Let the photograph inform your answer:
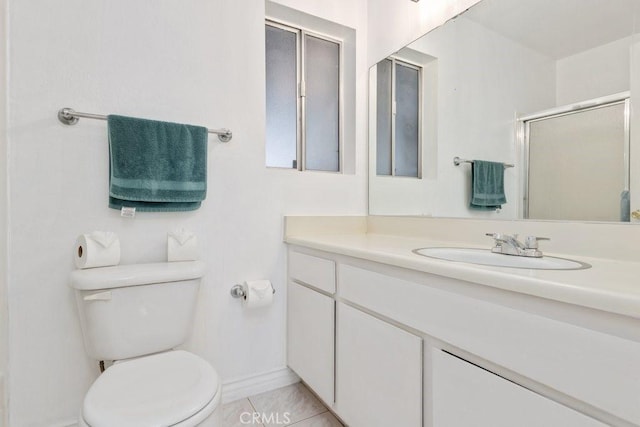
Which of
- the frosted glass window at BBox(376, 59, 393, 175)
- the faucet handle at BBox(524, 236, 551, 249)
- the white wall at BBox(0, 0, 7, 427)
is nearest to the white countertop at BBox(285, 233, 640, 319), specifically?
the faucet handle at BBox(524, 236, 551, 249)

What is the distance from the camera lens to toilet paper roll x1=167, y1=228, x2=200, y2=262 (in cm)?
137

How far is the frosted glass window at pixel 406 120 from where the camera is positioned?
5.75 ft

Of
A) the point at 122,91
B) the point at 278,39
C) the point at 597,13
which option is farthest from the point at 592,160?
the point at 122,91

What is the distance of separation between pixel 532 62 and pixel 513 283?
0.98 metres

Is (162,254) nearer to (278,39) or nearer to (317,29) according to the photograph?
(278,39)

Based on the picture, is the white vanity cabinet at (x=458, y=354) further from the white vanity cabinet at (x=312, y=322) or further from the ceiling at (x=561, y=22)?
the ceiling at (x=561, y=22)

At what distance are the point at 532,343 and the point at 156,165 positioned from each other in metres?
1.40

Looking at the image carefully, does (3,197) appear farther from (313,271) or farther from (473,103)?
(473,103)

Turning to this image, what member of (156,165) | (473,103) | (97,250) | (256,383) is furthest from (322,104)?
(256,383)

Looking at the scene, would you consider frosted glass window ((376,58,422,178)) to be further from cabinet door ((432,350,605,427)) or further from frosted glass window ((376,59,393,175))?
cabinet door ((432,350,605,427))

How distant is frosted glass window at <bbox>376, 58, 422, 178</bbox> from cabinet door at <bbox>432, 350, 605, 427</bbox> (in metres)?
1.14

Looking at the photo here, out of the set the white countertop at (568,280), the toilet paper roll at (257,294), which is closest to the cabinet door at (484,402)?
the white countertop at (568,280)

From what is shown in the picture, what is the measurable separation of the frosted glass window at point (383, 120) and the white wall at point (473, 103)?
8.5 inches

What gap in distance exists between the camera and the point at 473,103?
4.68 feet
